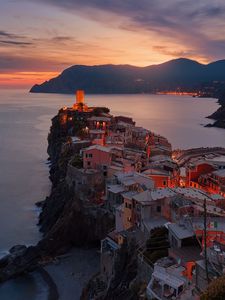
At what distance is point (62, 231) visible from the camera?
2258 centimetres

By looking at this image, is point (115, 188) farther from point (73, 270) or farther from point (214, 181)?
point (214, 181)

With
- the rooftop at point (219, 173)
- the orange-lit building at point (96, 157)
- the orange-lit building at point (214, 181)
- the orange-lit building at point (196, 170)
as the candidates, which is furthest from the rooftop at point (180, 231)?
the orange-lit building at point (96, 157)

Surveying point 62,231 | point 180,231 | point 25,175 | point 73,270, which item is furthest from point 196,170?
point 25,175

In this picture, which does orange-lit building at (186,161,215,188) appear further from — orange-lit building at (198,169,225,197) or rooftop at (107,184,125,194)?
rooftop at (107,184,125,194)

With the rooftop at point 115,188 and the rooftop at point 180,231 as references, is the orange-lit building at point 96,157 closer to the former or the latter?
the rooftop at point 115,188

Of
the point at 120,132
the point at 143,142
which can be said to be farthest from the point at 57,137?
the point at 143,142

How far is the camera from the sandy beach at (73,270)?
59.1ft

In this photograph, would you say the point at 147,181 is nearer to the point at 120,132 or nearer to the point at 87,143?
the point at 87,143

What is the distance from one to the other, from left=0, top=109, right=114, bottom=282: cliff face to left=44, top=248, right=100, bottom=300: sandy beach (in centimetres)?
70

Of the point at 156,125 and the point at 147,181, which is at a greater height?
the point at 147,181

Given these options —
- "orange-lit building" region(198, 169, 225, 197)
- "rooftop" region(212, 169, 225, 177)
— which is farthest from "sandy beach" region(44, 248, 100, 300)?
"rooftop" region(212, 169, 225, 177)

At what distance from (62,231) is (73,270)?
3.41 metres

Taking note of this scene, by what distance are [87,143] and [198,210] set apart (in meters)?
17.6

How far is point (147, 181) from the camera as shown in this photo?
2177 cm
